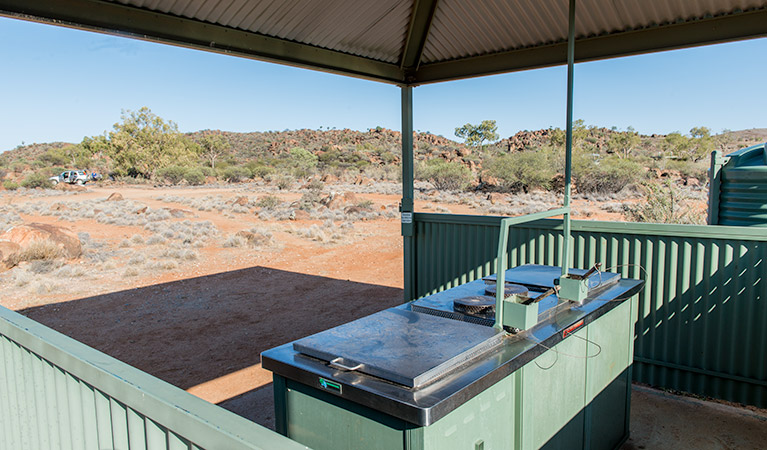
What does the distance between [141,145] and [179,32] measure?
41.5 metres

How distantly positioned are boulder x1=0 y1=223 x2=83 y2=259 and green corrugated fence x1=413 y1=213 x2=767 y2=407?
40.7 ft

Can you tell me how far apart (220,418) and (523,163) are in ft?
→ 99.2

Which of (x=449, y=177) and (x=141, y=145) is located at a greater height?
(x=141, y=145)

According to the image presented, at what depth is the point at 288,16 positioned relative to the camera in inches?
175

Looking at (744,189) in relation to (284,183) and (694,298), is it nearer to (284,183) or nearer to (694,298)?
(694,298)

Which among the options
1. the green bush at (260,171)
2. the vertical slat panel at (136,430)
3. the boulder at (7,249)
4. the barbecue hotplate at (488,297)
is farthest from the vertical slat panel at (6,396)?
the green bush at (260,171)

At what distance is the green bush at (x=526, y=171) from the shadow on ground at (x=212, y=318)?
2102 centimetres

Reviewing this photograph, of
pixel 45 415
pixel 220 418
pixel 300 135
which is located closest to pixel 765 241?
pixel 220 418

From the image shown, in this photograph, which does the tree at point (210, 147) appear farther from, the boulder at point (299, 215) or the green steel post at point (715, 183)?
the green steel post at point (715, 183)

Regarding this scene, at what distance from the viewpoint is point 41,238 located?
12.4 meters

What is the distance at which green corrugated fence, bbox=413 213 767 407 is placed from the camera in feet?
13.5

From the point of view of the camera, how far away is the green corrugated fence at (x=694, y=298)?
4105 mm

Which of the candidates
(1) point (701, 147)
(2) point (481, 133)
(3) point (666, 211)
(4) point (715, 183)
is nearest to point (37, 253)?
(4) point (715, 183)

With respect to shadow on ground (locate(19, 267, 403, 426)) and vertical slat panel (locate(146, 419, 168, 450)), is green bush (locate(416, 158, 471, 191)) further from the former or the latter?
vertical slat panel (locate(146, 419, 168, 450))
